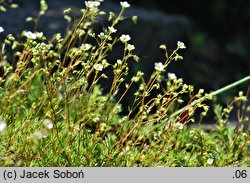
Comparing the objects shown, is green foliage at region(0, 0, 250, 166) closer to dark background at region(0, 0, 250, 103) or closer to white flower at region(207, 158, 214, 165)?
white flower at region(207, 158, 214, 165)

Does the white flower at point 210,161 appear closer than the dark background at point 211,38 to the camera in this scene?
Yes

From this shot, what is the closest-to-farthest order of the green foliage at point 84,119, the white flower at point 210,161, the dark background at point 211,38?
the green foliage at point 84,119
the white flower at point 210,161
the dark background at point 211,38

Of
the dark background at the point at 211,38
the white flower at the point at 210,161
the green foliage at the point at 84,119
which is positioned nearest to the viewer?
the green foliage at the point at 84,119

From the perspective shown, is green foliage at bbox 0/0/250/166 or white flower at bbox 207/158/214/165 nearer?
green foliage at bbox 0/0/250/166

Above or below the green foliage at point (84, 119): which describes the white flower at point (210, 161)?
below

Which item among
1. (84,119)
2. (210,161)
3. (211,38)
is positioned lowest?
(211,38)

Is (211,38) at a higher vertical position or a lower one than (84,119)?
lower

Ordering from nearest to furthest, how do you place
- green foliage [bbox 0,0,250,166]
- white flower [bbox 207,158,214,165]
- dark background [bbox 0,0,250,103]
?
green foliage [bbox 0,0,250,166] < white flower [bbox 207,158,214,165] < dark background [bbox 0,0,250,103]

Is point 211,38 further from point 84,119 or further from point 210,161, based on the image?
point 84,119

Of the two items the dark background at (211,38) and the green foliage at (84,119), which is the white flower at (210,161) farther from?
the dark background at (211,38)

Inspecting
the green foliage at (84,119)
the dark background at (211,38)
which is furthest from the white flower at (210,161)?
the dark background at (211,38)

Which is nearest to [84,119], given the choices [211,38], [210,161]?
[210,161]

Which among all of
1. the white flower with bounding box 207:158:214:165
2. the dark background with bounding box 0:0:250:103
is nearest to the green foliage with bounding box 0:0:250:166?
the white flower with bounding box 207:158:214:165

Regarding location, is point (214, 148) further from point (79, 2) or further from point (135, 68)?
point (79, 2)
